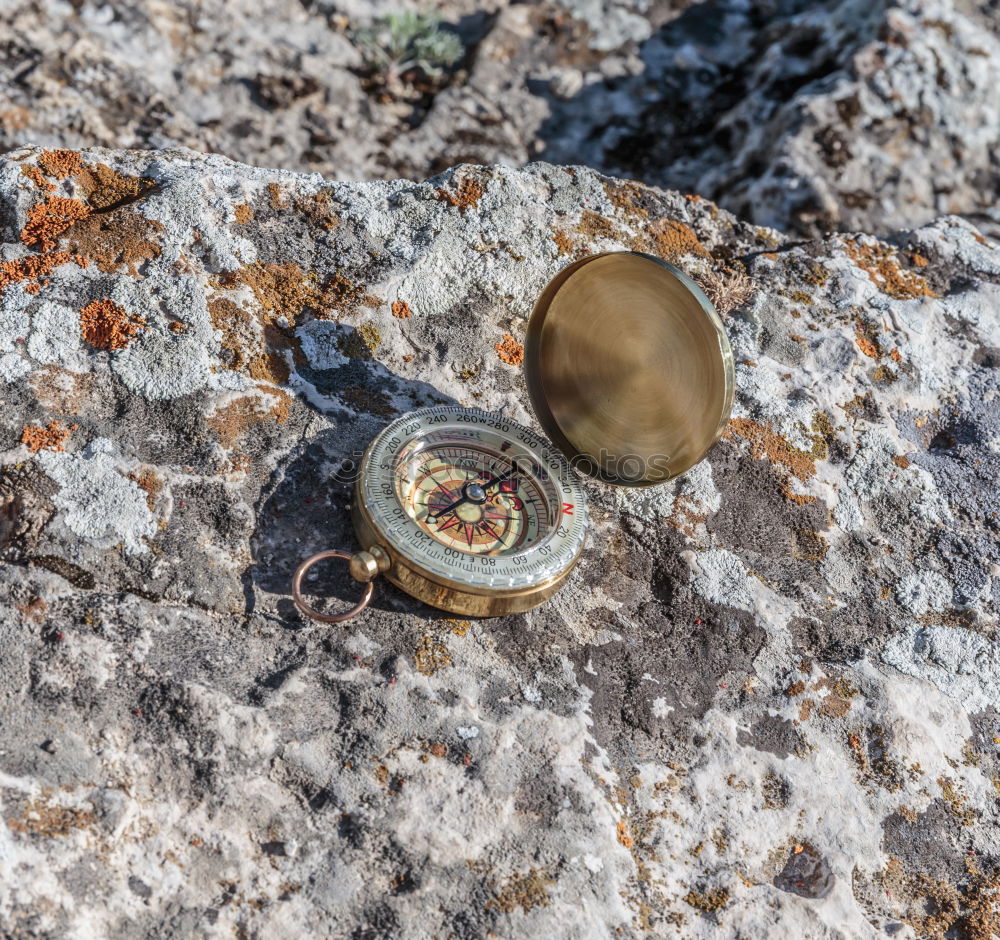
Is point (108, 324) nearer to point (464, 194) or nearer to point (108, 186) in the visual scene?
point (108, 186)

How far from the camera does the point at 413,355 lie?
15.4 feet

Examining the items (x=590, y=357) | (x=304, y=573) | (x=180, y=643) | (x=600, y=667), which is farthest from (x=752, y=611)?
(x=180, y=643)

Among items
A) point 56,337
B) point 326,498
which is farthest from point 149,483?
point 56,337

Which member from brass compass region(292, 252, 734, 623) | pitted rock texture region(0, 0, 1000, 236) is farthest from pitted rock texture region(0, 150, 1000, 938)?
pitted rock texture region(0, 0, 1000, 236)

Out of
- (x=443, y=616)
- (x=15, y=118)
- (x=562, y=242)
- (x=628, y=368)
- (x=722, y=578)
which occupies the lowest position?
(x=15, y=118)

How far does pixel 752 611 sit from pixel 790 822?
0.88 meters

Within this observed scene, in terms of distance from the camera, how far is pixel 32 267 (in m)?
4.34

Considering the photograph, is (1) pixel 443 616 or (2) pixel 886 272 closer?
(1) pixel 443 616

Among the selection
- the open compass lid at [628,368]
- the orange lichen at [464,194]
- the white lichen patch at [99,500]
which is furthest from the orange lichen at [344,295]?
the white lichen patch at [99,500]

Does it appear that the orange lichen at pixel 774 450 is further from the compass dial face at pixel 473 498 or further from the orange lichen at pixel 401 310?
the orange lichen at pixel 401 310

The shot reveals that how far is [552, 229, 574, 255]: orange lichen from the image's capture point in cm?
515

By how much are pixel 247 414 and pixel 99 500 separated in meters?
0.71

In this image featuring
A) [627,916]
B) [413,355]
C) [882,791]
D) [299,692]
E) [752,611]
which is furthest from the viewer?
[413,355]

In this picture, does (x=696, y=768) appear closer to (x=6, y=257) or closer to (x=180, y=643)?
(x=180, y=643)
